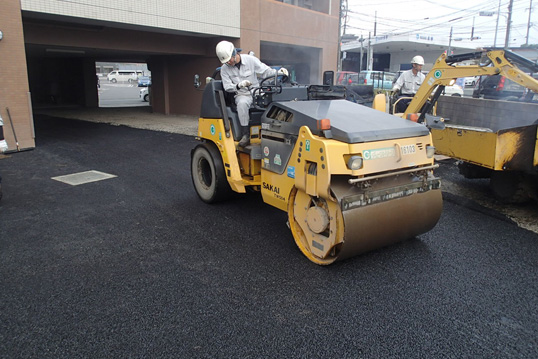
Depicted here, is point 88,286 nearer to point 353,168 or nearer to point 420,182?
point 353,168

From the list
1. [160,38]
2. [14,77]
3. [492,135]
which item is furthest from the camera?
[160,38]

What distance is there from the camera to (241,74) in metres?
5.28

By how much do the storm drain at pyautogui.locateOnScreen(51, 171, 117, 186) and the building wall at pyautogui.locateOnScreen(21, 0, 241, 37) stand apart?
463 centimetres

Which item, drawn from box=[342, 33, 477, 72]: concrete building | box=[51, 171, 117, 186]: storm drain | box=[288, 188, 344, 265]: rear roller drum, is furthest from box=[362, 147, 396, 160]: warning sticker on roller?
box=[342, 33, 477, 72]: concrete building

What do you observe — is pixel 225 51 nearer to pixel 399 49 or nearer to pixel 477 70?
pixel 477 70

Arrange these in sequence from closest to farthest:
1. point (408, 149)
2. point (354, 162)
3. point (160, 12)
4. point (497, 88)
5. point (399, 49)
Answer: point (354, 162)
point (408, 149)
point (160, 12)
point (497, 88)
point (399, 49)

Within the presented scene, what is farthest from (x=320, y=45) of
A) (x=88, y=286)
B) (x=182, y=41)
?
(x=88, y=286)

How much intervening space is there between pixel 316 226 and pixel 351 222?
0.35m

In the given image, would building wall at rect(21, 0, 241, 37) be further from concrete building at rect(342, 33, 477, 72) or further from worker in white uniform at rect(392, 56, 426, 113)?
concrete building at rect(342, 33, 477, 72)

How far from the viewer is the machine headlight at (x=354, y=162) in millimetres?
3369

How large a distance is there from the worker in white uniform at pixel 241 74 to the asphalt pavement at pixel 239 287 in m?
1.21

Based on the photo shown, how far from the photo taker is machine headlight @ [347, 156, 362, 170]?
3.37 metres

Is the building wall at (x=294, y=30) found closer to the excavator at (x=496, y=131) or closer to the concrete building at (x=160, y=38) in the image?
the concrete building at (x=160, y=38)

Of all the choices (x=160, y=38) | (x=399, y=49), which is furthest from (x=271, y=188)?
(x=399, y=49)
